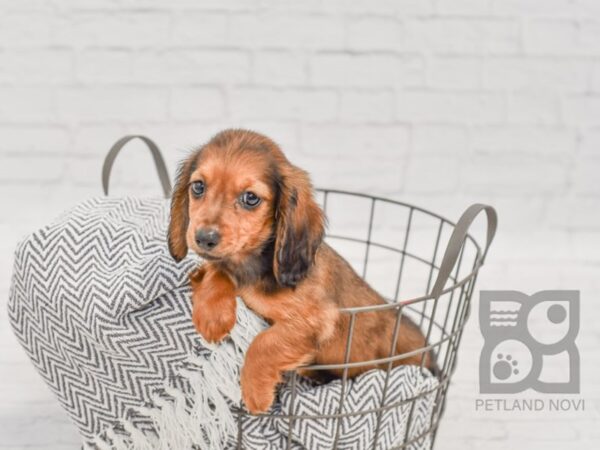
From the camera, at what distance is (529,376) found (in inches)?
84.9

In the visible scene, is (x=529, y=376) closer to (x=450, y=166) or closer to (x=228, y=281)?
(x=450, y=166)

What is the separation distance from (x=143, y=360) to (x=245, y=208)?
30 cm

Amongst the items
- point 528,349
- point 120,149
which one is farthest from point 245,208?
point 528,349

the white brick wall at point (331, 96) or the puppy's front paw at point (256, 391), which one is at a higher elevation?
the white brick wall at point (331, 96)

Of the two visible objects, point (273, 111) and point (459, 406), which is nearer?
point (459, 406)

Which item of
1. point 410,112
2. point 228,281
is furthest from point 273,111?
point 228,281

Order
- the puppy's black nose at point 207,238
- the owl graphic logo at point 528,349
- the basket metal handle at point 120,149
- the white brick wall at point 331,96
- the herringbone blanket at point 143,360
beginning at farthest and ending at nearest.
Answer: the white brick wall at point 331,96 < the owl graphic logo at point 528,349 < the basket metal handle at point 120,149 < the herringbone blanket at point 143,360 < the puppy's black nose at point 207,238

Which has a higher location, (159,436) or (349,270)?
(349,270)

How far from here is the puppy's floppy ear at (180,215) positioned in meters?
1.32

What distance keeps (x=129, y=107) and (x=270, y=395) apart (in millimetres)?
1286

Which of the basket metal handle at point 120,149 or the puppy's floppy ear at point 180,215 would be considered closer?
the puppy's floppy ear at point 180,215

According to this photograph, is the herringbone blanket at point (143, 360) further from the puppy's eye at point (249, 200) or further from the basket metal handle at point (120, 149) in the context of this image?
the basket metal handle at point (120, 149)

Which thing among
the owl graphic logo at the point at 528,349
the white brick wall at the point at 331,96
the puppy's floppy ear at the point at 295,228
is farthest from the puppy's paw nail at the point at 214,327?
the white brick wall at the point at 331,96

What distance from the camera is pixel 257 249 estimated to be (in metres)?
1.31
